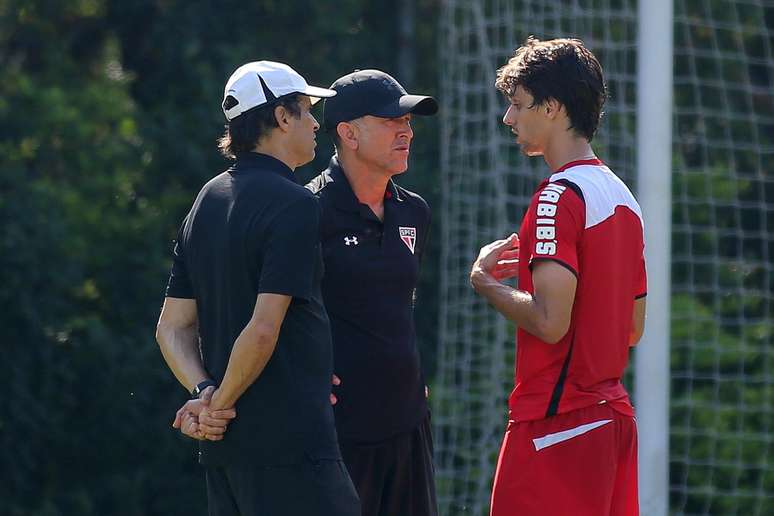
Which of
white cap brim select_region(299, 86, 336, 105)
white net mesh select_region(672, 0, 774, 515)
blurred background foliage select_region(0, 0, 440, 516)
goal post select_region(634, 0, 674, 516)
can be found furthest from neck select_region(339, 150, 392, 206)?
blurred background foliage select_region(0, 0, 440, 516)

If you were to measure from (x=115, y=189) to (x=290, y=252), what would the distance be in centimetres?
506

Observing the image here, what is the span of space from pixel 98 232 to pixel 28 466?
5.01ft

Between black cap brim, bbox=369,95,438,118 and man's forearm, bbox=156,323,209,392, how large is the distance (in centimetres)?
89

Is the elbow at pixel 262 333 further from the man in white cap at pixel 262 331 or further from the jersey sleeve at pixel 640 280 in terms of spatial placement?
the jersey sleeve at pixel 640 280

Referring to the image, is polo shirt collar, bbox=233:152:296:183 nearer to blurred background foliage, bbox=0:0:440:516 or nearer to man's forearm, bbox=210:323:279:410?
man's forearm, bbox=210:323:279:410

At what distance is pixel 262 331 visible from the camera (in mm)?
3021

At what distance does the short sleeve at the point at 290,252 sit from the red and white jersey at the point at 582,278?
1.84 feet

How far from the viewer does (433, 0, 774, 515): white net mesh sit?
6699 mm

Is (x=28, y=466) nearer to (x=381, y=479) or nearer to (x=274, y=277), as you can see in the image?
(x=381, y=479)

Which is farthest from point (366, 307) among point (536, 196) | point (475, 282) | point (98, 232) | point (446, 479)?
point (98, 232)

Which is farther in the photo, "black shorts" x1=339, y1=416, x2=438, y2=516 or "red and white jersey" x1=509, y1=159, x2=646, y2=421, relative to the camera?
"black shorts" x1=339, y1=416, x2=438, y2=516

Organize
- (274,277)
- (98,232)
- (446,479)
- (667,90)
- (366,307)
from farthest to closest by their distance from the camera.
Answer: (98,232) → (446,479) → (667,90) → (366,307) → (274,277)

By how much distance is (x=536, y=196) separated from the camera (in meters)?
3.23

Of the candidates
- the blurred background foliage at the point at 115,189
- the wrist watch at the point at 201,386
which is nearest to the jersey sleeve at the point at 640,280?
the wrist watch at the point at 201,386
